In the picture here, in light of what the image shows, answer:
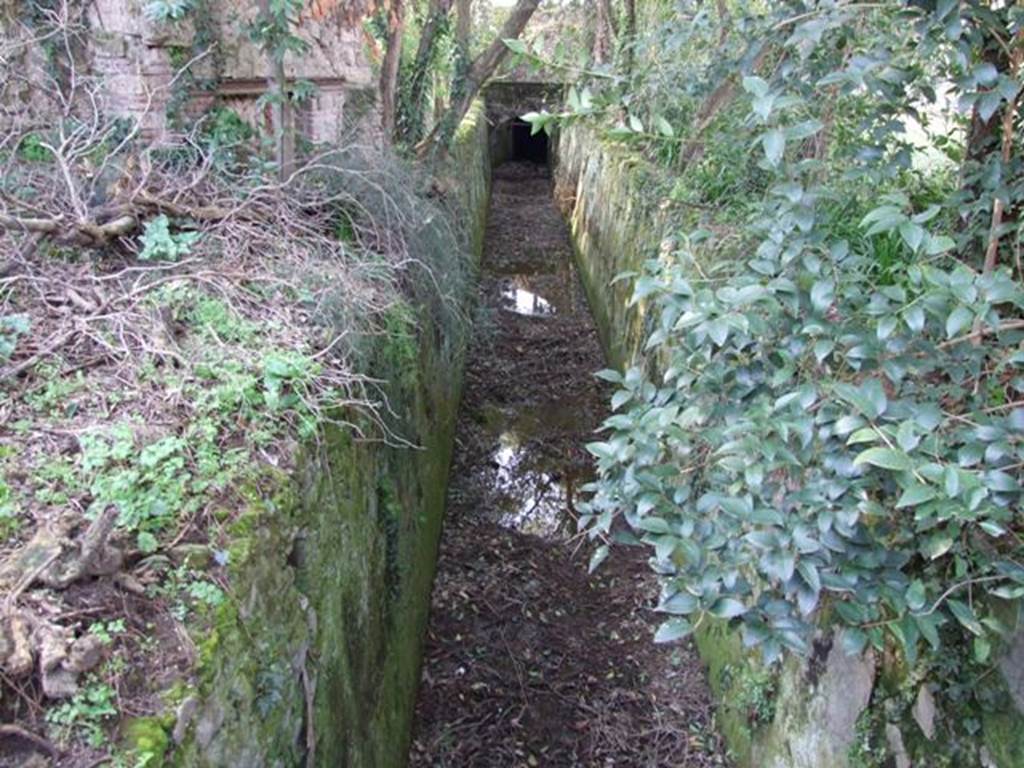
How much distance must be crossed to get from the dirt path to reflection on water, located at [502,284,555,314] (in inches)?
74.9

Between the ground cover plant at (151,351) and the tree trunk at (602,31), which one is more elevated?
the tree trunk at (602,31)

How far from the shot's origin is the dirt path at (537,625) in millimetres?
3762

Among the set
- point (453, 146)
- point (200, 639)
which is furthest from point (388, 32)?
point (200, 639)

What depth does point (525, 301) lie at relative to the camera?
32.2 feet

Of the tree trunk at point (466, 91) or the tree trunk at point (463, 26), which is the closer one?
the tree trunk at point (466, 91)

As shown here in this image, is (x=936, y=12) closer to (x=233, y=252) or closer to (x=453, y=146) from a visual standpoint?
(x=233, y=252)

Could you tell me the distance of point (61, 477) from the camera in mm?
1990

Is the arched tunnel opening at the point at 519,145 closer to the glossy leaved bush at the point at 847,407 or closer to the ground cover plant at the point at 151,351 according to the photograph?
the ground cover plant at the point at 151,351

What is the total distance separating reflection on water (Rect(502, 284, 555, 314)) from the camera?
947 centimetres

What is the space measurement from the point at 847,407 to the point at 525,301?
8166 millimetres

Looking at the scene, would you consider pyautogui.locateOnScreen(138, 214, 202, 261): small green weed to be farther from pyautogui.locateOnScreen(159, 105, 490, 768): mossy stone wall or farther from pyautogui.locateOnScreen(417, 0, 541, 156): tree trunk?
pyautogui.locateOnScreen(417, 0, 541, 156): tree trunk

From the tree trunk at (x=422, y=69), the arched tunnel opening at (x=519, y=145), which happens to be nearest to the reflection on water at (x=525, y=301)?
the tree trunk at (x=422, y=69)

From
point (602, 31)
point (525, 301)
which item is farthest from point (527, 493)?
point (602, 31)

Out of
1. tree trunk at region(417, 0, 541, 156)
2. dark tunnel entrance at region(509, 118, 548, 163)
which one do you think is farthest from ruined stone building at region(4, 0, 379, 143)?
dark tunnel entrance at region(509, 118, 548, 163)
